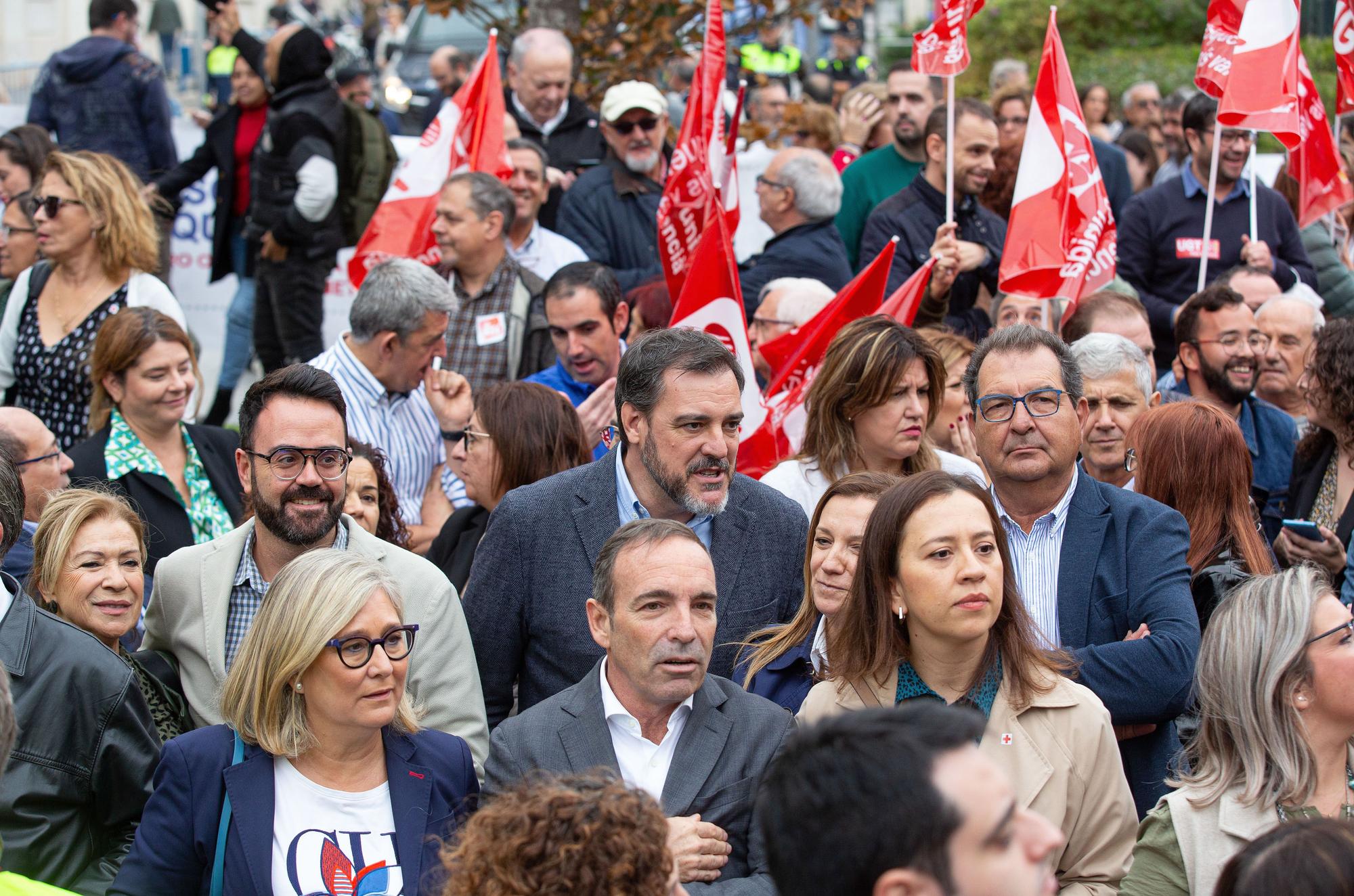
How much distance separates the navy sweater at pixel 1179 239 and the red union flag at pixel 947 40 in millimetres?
1936

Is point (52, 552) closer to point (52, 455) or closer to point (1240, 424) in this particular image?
point (52, 455)

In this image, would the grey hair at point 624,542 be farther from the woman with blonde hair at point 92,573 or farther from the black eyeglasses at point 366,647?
the woman with blonde hair at point 92,573

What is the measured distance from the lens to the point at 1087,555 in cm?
450

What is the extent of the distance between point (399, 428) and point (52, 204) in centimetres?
186

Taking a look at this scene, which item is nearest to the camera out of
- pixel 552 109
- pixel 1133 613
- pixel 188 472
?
pixel 1133 613

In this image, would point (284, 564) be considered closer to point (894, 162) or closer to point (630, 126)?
point (630, 126)

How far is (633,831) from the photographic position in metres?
2.81

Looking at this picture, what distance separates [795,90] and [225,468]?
15.9 metres

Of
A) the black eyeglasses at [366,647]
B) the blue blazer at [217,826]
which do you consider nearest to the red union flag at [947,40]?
the black eyeglasses at [366,647]

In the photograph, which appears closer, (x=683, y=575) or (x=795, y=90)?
(x=683, y=575)

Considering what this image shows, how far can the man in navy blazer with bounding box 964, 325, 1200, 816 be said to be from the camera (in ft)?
13.9

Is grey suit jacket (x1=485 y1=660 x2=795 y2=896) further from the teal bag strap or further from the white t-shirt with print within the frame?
the teal bag strap

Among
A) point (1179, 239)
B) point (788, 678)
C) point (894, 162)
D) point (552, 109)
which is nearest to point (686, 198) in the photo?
point (894, 162)

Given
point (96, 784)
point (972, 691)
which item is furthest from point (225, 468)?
point (972, 691)
